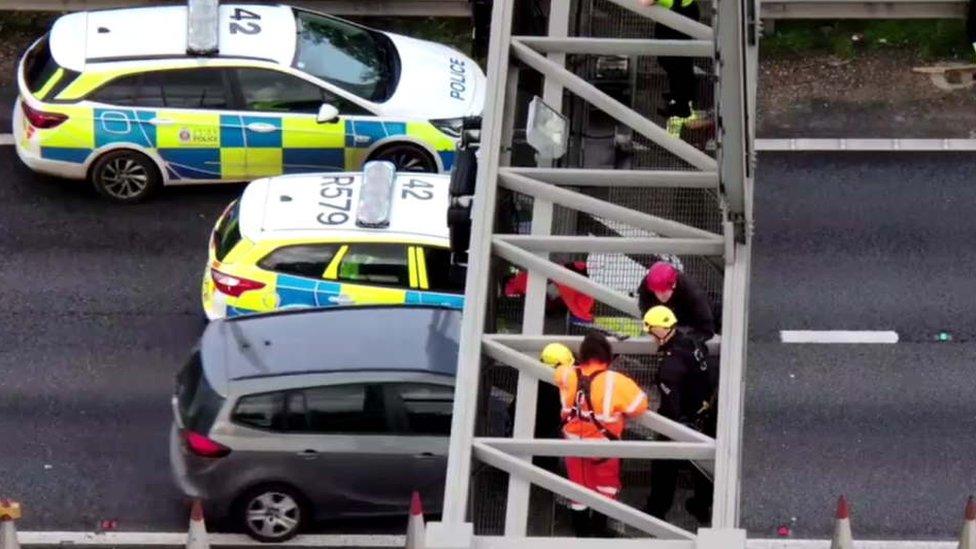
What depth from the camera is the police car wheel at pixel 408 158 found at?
1794 cm

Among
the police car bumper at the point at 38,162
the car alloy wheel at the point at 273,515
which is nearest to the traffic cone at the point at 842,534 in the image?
the car alloy wheel at the point at 273,515

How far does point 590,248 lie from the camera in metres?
11.3

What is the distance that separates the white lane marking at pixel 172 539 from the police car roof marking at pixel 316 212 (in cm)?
223

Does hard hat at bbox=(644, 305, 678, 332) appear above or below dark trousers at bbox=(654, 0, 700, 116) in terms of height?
below

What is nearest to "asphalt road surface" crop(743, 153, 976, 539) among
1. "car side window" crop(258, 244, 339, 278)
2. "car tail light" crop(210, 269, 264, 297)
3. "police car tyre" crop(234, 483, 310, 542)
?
"police car tyre" crop(234, 483, 310, 542)

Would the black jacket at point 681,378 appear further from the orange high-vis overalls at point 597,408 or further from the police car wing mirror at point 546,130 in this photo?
the police car wing mirror at point 546,130

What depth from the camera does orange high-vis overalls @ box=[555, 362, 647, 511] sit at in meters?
10.6

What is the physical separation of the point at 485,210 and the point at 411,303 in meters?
4.12

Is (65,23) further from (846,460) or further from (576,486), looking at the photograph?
(576,486)

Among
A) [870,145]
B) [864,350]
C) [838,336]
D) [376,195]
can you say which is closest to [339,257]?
[376,195]

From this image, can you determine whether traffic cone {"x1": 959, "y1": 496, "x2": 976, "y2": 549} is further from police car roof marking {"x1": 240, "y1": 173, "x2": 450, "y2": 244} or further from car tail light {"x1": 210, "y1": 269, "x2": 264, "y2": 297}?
car tail light {"x1": 210, "y1": 269, "x2": 264, "y2": 297}

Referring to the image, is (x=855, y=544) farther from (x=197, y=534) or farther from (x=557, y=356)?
(x=557, y=356)

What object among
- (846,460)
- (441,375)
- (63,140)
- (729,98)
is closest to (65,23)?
(63,140)

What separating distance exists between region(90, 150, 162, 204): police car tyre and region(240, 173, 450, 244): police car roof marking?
76.8 inches
